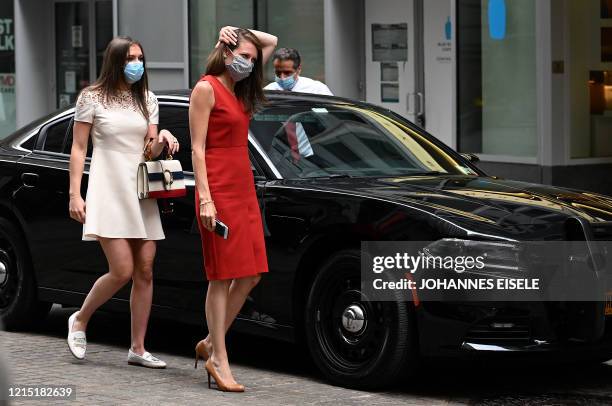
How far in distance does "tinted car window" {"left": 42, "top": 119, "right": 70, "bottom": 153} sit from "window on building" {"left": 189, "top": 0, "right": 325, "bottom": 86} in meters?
7.99

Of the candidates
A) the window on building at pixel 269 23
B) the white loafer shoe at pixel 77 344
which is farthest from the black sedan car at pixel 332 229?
the window on building at pixel 269 23

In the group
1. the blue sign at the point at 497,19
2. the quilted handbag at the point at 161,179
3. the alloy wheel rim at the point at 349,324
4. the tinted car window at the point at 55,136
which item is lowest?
the alloy wheel rim at the point at 349,324

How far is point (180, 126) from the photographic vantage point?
8.57m

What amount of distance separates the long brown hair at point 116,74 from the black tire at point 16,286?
1566 millimetres

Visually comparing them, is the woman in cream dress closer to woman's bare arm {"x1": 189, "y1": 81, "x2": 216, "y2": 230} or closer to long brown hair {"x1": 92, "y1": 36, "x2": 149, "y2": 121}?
long brown hair {"x1": 92, "y1": 36, "x2": 149, "y2": 121}

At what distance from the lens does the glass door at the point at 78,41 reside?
67.6 ft

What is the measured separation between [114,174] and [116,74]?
57 centimetres

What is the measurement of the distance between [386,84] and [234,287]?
932 cm

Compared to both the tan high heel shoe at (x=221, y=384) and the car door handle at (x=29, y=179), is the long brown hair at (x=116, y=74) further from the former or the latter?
the tan high heel shoe at (x=221, y=384)

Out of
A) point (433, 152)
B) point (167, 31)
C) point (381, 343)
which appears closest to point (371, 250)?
point (381, 343)

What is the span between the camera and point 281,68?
10.8 m

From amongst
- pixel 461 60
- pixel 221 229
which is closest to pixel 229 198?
pixel 221 229

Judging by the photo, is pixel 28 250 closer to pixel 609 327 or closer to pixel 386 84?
pixel 609 327

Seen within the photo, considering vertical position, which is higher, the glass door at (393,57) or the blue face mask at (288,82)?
the glass door at (393,57)
